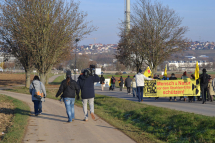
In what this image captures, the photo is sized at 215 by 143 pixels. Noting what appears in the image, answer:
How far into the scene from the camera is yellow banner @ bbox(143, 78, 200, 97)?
16.4m

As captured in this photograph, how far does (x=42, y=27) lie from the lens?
24297mm

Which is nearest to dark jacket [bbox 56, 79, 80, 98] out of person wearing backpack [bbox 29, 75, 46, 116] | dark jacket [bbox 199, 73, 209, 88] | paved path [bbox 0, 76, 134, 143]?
paved path [bbox 0, 76, 134, 143]

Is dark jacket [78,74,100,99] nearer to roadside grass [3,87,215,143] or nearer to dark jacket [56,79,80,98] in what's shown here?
dark jacket [56,79,80,98]

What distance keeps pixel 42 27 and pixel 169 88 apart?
13407 mm

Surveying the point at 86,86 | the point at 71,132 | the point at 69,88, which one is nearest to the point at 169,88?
the point at 86,86

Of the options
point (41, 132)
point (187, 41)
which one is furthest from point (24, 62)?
point (41, 132)

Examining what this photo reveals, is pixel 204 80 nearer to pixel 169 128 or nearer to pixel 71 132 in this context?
pixel 169 128

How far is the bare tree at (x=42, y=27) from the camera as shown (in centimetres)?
2414

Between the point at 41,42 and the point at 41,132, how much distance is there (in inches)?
704

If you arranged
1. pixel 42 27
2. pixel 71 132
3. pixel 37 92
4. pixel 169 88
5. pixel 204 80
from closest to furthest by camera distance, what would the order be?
pixel 71 132 < pixel 37 92 < pixel 204 80 < pixel 169 88 < pixel 42 27

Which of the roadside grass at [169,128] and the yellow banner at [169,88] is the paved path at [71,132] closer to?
the roadside grass at [169,128]

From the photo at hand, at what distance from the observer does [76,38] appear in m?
26.1

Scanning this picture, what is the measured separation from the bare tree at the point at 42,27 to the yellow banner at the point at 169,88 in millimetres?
11080

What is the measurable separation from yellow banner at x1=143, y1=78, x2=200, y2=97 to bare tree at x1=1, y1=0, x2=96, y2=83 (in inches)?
436
